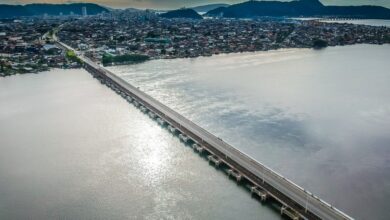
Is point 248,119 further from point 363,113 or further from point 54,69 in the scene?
point 54,69

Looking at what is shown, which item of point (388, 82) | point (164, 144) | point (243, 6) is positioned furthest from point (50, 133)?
point (243, 6)

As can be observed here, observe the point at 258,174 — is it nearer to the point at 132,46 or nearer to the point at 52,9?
the point at 132,46

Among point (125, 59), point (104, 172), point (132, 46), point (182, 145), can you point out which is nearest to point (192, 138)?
point (182, 145)

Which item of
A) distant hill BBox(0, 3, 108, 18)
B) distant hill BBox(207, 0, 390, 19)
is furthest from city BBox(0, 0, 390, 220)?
distant hill BBox(0, 3, 108, 18)

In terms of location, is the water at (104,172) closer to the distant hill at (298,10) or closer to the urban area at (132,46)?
the urban area at (132,46)

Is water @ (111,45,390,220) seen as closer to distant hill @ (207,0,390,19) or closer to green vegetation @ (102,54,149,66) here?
green vegetation @ (102,54,149,66)

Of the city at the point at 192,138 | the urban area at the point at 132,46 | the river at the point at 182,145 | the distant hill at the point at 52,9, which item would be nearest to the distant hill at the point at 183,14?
the distant hill at the point at 52,9
